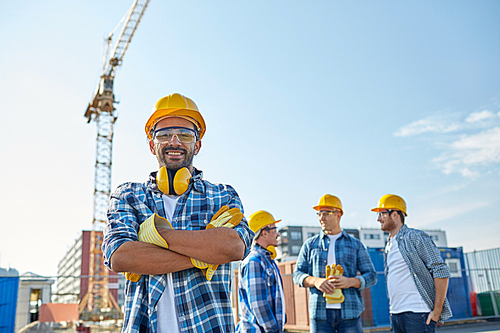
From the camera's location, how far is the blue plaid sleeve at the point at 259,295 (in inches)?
174

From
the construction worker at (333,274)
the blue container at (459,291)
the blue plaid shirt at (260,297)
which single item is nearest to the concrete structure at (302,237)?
the blue container at (459,291)

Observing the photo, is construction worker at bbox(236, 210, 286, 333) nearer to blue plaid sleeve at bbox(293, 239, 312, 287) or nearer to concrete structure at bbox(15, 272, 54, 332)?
blue plaid sleeve at bbox(293, 239, 312, 287)

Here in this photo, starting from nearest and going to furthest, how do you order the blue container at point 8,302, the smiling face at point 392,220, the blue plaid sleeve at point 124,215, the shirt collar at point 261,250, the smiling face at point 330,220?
the blue plaid sleeve at point 124,215
the shirt collar at point 261,250
the smiling face at point 392,220
the smiling face at point 330,220
the blue container at point 8,302

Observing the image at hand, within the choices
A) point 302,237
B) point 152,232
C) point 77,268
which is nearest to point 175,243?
point 152,232

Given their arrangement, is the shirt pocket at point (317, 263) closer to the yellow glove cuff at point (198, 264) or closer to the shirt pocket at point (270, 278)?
the shirt pocket at point (270, 278)

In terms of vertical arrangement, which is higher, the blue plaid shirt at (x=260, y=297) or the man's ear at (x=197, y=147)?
the man's ear at (x=197, y=147)

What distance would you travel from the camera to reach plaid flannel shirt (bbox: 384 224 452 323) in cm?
451

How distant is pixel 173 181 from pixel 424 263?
348 centimetres

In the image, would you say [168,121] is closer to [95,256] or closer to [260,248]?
[260,248]

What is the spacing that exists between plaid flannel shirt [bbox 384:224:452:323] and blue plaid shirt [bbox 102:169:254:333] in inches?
122

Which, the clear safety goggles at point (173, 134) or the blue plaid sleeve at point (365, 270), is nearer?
the clear safety goggles at point (173, 134)

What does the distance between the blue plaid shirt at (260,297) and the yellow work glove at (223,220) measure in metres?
2.50

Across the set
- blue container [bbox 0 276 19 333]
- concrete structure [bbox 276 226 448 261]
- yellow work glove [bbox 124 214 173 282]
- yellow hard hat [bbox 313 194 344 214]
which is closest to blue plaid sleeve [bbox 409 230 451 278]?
yellow hard hat [bbox 313 194 344 214]

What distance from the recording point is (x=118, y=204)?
2240mm
